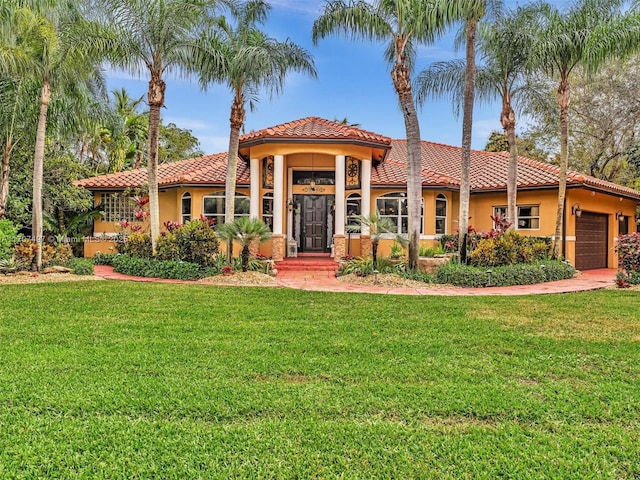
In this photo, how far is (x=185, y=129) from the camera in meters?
39.8

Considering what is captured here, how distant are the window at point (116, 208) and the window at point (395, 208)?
11676 millimetres

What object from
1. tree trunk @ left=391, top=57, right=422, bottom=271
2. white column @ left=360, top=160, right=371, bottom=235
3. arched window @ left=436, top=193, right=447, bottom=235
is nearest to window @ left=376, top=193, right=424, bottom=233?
arched window @ left=436, top=193, right=447, bottom=235

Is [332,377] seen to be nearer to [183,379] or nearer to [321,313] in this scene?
[183,379]

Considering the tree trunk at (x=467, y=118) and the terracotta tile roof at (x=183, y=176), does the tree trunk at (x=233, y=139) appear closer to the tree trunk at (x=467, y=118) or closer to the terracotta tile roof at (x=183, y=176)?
the terracotta tile roof at (x=183, y=176)

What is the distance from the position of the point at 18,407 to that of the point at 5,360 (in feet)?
5.11

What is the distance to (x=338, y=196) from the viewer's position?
627 inches

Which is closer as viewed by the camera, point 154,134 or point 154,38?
point 154,38

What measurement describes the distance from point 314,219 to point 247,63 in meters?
7.38

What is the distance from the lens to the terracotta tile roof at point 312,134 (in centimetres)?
1564

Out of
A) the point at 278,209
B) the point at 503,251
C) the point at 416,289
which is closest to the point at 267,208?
the point at 278,209

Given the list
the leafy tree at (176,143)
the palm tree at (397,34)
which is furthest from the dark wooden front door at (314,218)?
the leafy tree at (176,143)

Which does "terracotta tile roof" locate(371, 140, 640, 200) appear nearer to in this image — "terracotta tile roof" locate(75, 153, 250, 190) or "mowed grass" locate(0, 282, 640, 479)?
"terracotta tile roof" locate(75, 153, 250, 190)

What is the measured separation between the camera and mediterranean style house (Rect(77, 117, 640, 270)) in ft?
52.6

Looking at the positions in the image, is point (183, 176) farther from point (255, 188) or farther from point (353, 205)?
point (353, 205)
